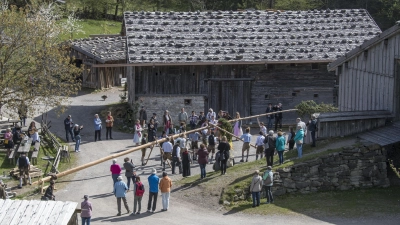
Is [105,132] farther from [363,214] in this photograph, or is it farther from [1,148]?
[363,214]

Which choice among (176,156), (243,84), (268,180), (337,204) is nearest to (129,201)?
(176,156)

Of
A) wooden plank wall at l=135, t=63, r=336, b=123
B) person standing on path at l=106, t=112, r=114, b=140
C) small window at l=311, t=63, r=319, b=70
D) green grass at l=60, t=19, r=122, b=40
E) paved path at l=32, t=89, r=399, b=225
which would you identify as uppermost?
green grass at l=60, t=19, r=122, b=40

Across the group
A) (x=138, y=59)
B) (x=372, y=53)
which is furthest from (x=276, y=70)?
(x=372, y=53)

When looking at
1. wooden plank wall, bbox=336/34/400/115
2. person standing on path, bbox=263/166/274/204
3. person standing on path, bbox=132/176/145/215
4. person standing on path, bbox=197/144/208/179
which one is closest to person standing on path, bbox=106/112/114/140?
person standing on path, bbox=197/144/208/179

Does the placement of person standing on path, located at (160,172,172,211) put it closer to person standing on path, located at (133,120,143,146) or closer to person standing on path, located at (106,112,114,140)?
person standing on path, located at (133,120,143,146)

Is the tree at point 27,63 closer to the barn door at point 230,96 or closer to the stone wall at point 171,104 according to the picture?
the stone wall at point 171,104

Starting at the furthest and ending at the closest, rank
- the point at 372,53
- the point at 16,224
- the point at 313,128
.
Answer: the point at 372,53 < the point at 313,128 < the point at 16,224

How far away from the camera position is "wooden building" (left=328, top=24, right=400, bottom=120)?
28.4m

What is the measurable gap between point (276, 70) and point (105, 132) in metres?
9.38

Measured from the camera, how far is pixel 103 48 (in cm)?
4791

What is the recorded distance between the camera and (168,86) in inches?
1497

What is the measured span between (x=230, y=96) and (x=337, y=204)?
1430 centimetres

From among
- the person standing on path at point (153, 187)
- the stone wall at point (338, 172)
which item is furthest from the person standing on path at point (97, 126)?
the stone wall at point (338, 172)

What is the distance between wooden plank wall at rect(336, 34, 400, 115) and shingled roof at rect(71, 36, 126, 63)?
18.3 meters
